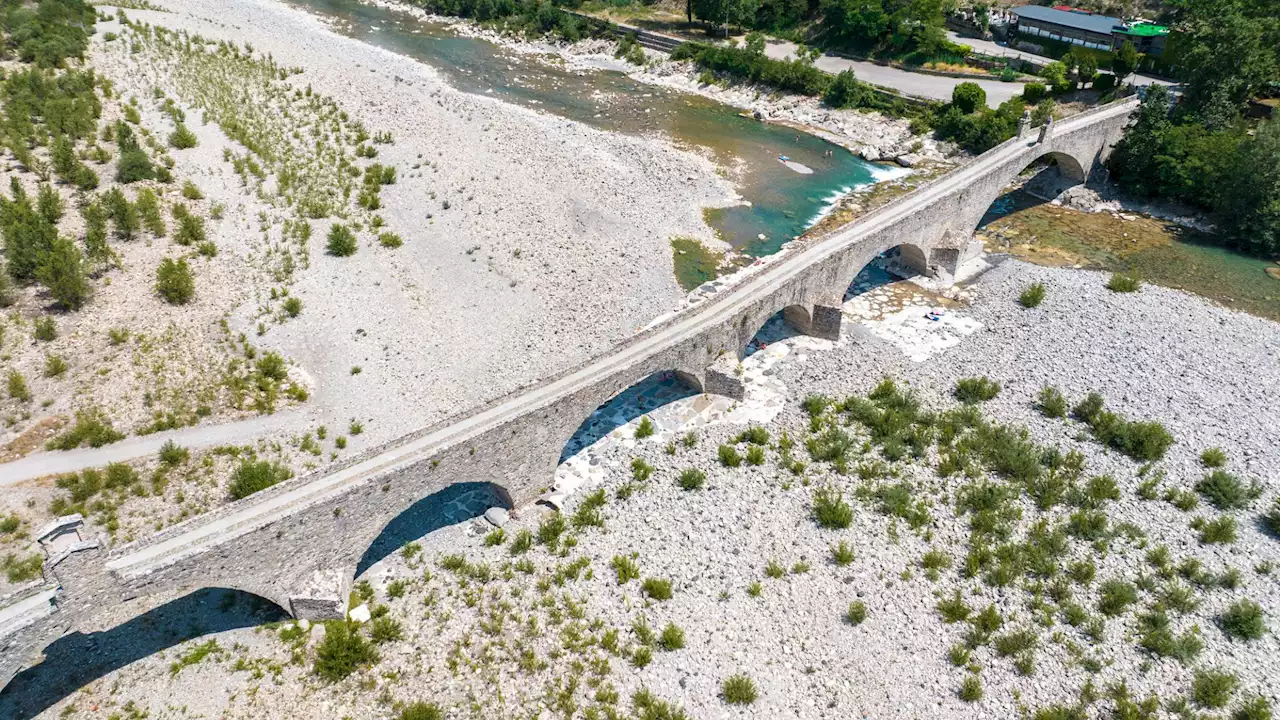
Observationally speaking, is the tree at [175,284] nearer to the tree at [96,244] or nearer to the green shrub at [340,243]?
the tree at [96,244]

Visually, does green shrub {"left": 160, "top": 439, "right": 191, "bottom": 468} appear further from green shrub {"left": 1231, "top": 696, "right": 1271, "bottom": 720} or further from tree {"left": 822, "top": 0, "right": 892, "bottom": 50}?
tree {"left": 822, "top": 0, "right": 892, "bottom": 50}

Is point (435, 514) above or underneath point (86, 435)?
underneath

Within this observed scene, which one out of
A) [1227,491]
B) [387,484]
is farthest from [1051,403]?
[387,484]

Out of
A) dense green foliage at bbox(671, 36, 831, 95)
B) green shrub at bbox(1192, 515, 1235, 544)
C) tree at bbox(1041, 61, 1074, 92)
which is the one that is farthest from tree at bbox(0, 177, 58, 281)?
tree at bbox(1041, 61, 1074, 92)

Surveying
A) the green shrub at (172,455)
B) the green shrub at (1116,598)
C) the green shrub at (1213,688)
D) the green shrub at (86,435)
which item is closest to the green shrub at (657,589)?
the green shrub at (1116,598)

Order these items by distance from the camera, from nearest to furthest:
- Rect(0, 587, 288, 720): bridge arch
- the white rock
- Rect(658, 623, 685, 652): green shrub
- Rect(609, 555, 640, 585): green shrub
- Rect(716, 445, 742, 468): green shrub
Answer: Rect(0, 587, 288, 720): bridge arch, Rect(658, 623, 685, 652): green shrub, the white rock, Rect(609, 555, 640, 585): green shrub, Rect(716, 445, 742, 468): green shrub

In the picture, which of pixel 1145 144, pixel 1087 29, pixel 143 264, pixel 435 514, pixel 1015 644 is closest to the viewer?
pixel 1015 644

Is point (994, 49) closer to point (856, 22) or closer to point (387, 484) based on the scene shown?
point (856, 22)
